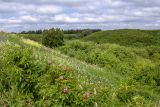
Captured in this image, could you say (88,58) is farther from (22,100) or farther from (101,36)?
(101,36)

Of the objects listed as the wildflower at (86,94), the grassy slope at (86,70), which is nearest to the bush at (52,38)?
the grassy slope at (86,70)

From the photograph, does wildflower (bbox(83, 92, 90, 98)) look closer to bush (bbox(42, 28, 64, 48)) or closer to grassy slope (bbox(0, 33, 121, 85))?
grassy slope (bbox(0, 33, 121, 85))

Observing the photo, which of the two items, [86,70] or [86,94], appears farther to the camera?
[86,70]

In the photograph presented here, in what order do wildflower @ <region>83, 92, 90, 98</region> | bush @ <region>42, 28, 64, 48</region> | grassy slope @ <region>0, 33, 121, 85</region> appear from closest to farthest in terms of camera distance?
wildflower @ <region>83, 92, 90, 98</region>, grassy slope @ <region>0, 33, 121, 85</region>, bush @ <region>42, 28, 64, 48</region>

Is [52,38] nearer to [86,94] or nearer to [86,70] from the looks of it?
[86,70]

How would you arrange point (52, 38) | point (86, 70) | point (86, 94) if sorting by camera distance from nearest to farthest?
point (86, 94) → point (86, 70) → point (52, 38)

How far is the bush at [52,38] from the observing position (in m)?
60.6

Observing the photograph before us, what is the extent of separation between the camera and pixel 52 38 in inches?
2382

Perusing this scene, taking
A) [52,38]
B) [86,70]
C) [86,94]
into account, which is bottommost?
[52,38]

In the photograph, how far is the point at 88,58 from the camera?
4706cm

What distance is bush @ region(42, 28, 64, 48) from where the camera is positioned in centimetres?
6059

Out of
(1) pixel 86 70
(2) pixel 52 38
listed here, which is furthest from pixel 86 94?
(2) pixel 52 38

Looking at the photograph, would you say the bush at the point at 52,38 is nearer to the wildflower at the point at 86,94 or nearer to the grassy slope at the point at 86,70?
the grassy slope at the point at 86,70

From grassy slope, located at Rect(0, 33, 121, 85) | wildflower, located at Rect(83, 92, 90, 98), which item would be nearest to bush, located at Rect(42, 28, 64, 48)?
grassy slope, located at Rect(0, 33, 121, 85)
